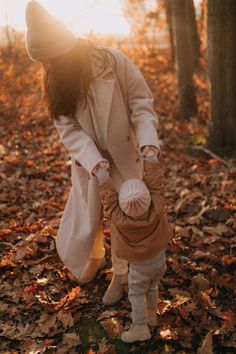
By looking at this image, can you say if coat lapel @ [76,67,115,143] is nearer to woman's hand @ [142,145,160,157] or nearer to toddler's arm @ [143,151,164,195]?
Result: woman's hand @ [142,145,160,157]

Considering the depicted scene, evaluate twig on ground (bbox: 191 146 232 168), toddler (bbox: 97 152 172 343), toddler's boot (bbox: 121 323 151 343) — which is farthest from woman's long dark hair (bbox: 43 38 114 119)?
Answer: twig on ground (bbox: 191 146 232 168)

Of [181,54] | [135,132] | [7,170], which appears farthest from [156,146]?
[181,54]

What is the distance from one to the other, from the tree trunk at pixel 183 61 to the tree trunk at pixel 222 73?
7.09ft

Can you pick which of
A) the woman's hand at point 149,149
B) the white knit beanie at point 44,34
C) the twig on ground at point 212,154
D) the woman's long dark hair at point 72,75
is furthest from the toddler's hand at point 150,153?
the twig on ground at point 212,154

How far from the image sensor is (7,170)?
6270 millimetres

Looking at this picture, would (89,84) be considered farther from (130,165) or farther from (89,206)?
(89,206)

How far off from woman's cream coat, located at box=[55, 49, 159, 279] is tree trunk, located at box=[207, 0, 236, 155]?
293cm

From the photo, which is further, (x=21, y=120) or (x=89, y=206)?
(x=21, y=120)

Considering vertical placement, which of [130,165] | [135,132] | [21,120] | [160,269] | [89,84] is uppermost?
[89,84]

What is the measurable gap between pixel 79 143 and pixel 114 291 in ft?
4.58

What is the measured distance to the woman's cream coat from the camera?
2.85 meters

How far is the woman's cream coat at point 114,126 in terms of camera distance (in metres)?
2.85

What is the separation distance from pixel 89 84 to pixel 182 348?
2046 mm

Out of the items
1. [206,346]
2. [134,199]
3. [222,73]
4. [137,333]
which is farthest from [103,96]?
[222,73]
